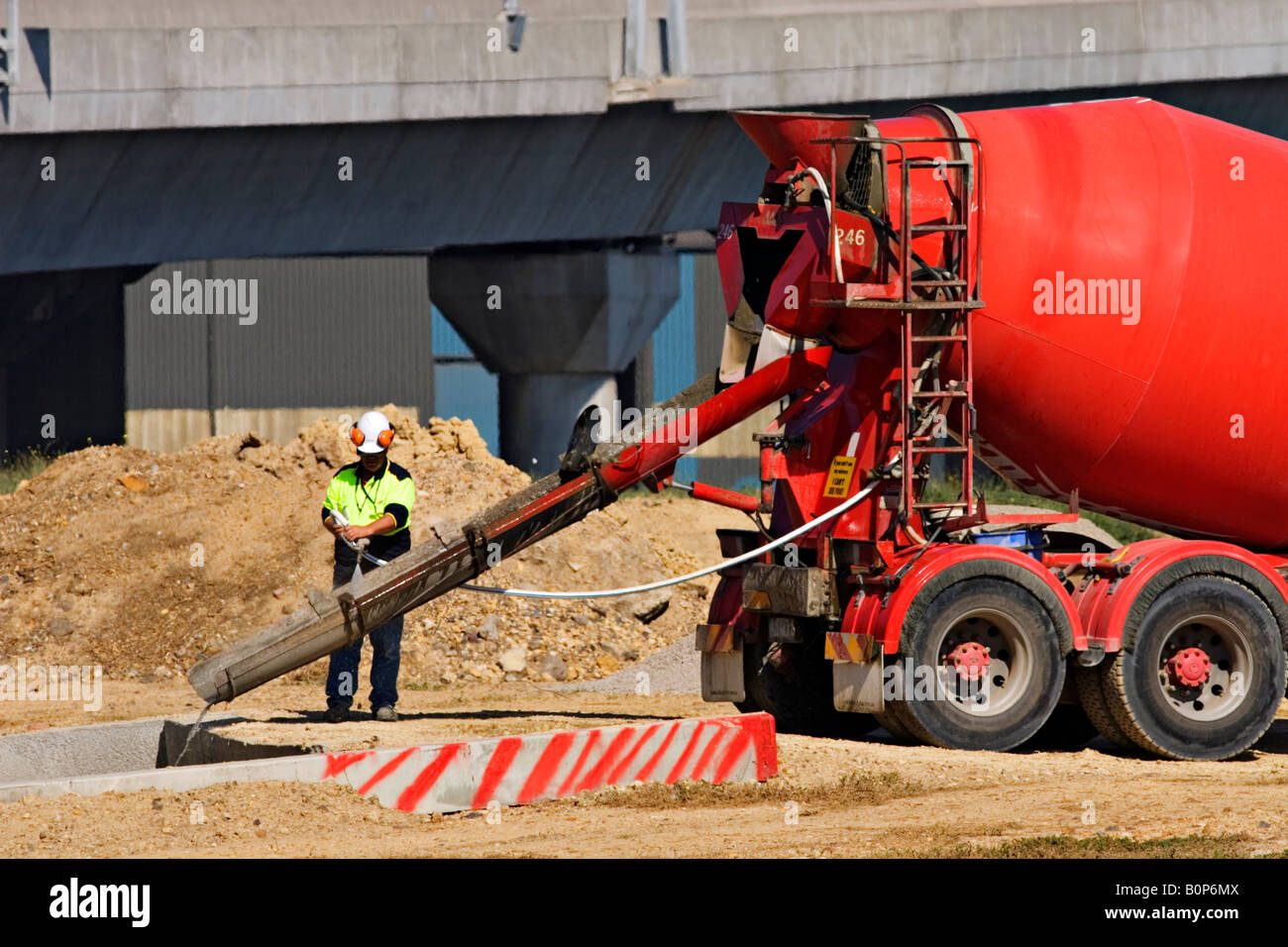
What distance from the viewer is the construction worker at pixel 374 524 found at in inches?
463

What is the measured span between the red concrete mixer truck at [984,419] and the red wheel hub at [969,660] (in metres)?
0.01

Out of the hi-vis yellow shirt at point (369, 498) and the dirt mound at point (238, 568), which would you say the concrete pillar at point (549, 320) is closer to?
the dirt mound at point (238, 568)

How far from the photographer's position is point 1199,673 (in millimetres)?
11391

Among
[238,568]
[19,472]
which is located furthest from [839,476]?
[19,472]

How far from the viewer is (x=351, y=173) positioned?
2208 cm

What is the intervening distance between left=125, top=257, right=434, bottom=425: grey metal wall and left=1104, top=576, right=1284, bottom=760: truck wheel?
27389 millimetres

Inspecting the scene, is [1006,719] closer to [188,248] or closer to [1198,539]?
[1198,539]

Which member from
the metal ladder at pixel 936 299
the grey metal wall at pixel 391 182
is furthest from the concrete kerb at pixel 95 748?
the grey metal wall at pixel 391 182

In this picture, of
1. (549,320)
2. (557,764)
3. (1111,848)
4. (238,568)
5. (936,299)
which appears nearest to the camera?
(1111,848)

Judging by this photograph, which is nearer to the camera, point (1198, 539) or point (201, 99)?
point (1198, 539)

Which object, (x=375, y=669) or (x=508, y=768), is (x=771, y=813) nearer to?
(x=508, y=768)

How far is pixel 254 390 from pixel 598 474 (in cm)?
2737

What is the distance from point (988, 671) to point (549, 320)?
16713 mm
